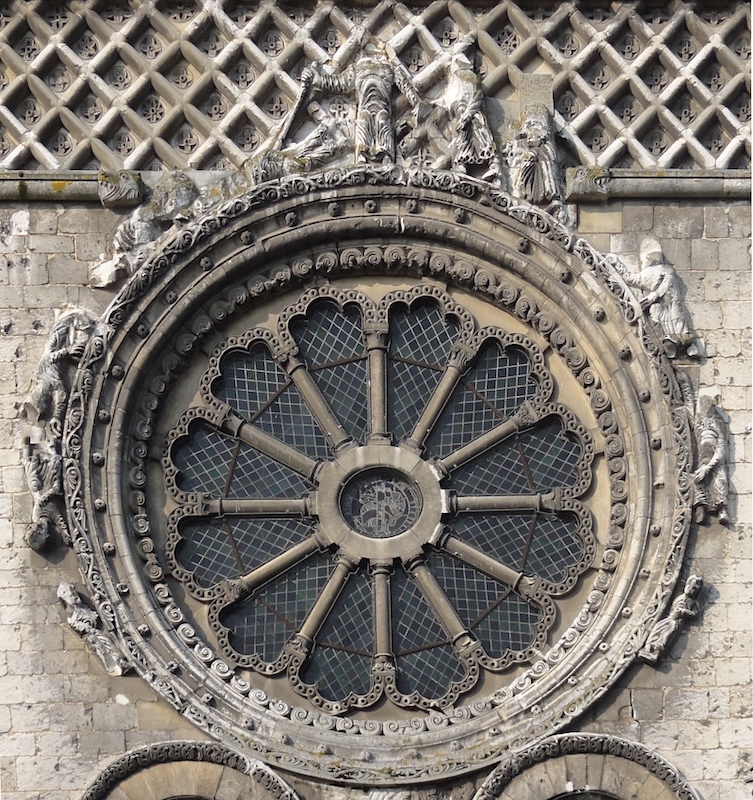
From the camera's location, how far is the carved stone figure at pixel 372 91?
24.3 metres

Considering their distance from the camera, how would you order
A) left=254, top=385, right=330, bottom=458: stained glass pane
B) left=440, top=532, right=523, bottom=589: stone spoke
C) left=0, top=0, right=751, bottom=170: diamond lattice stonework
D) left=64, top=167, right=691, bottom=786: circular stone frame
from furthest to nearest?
left=0, top=0, right=751, bottom=170: diamond lattice stonework < left=254, top=385, right=330, bottom=458: stained glass pane < left=440, top=532, right=523, bottom=589: stone spoke < left=64, top=167, right=691, bottom=786: circular stone frame

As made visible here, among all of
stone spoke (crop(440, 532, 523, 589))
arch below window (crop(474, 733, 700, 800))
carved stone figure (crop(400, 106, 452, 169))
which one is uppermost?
carved stone figure (crop(400, 106, 452, 169))

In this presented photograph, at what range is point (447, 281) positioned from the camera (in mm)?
24594

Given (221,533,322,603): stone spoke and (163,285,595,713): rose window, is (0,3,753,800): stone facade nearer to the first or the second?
(163,285,595,713): rose window

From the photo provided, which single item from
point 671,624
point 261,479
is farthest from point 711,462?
point 261,479

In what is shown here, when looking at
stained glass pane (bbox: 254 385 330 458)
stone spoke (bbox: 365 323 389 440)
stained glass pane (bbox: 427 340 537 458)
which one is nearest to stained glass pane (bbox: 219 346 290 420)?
stained glass pane (bbox: 254 385 330 458)

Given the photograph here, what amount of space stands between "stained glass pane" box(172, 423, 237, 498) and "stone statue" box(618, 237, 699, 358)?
428cm

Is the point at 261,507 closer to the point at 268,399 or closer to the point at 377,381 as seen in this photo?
the point at 268,399

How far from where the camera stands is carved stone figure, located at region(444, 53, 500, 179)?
2434 cm

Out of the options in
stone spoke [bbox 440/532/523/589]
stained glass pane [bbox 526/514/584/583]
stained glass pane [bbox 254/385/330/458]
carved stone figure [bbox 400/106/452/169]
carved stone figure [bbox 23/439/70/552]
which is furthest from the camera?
carved stone figure [bbox 400/106/452/169]

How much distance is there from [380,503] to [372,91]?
4110 mm

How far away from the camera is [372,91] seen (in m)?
24.4

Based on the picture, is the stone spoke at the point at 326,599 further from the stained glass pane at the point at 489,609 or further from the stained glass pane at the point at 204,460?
the stained glass pane at the point at 204,460

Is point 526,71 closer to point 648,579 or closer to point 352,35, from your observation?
point 352,35
